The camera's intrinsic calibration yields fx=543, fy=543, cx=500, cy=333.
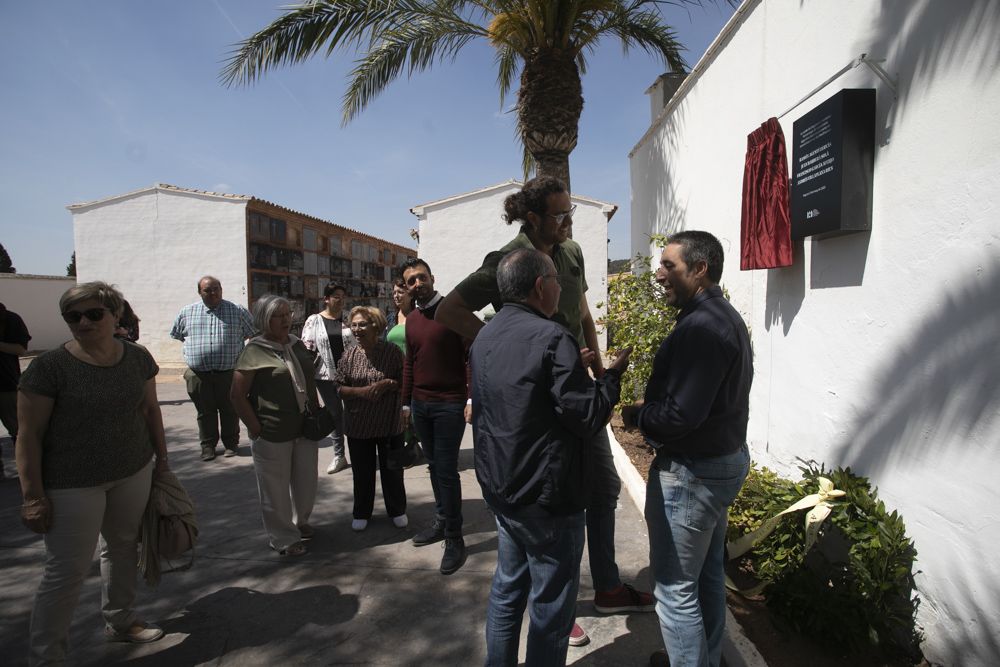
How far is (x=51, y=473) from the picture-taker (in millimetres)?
2498

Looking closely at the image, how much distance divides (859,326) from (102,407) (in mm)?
3949

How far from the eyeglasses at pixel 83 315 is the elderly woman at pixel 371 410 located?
5.66 feet

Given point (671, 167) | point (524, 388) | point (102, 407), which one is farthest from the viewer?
point (671, 167)

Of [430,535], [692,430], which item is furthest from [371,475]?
[692,430]

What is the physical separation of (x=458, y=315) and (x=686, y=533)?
4.74 feet

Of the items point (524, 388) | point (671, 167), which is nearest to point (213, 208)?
point (671, 167)

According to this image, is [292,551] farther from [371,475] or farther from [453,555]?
[453,555]

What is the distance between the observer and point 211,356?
6.04 metres

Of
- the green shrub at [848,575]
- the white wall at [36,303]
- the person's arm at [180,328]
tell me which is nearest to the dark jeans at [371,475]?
the green shrub at [848,575]

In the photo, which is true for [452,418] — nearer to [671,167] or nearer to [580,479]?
[580,479]

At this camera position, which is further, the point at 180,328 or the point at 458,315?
the point at 180,328

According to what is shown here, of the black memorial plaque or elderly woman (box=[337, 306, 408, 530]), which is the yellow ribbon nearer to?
the black memorial plaque

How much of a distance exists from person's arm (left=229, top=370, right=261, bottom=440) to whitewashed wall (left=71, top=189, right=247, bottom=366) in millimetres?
14746

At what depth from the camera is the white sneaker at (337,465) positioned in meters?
5.67
